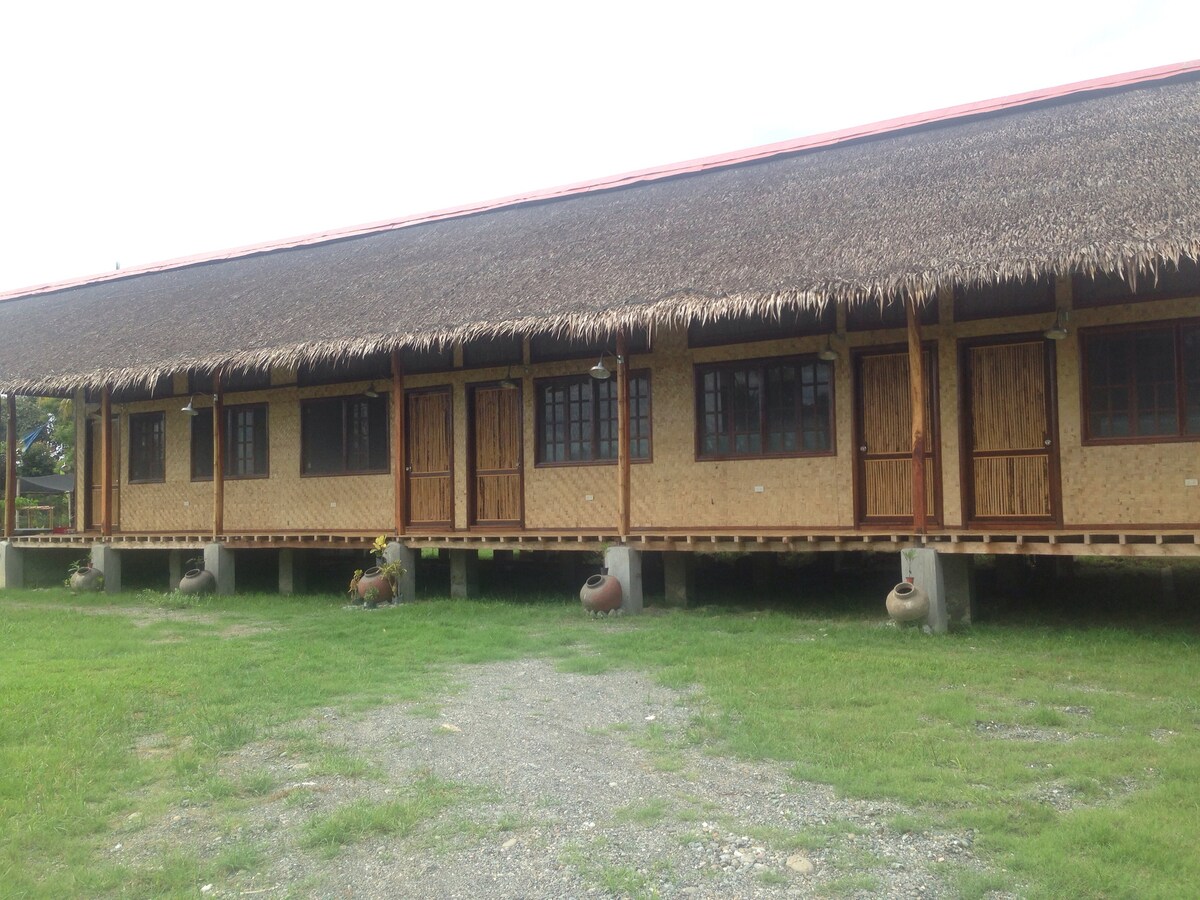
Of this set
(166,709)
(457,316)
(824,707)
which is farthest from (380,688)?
(457,316)

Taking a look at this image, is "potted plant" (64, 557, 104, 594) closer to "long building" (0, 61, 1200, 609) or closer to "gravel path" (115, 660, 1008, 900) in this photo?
"long building" (0, 61, 1200, 609)

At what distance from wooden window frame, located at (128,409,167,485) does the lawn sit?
173 inches

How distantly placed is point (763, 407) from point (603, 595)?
2.56 meters

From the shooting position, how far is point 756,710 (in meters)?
6.08

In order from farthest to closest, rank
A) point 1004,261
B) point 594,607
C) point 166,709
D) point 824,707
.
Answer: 1. point 594,607
2. point 1004,261
3. point 166,709
4. point 824,707

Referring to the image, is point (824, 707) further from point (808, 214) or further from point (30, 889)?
point (808, 214)

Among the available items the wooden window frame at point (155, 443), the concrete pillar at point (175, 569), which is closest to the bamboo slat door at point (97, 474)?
the wooden window frame at point (155, 443)

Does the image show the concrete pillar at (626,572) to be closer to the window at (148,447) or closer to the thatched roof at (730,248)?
the thatched roof at (730,248)

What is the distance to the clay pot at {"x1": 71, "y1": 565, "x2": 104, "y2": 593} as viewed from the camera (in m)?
14.2

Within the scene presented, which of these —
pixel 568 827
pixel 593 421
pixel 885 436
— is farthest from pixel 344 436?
pixel 568 827

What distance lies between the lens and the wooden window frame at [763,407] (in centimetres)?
1057

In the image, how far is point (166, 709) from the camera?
6.58 metres

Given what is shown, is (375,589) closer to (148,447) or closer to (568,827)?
(148,447)

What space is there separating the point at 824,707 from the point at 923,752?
1072mm
